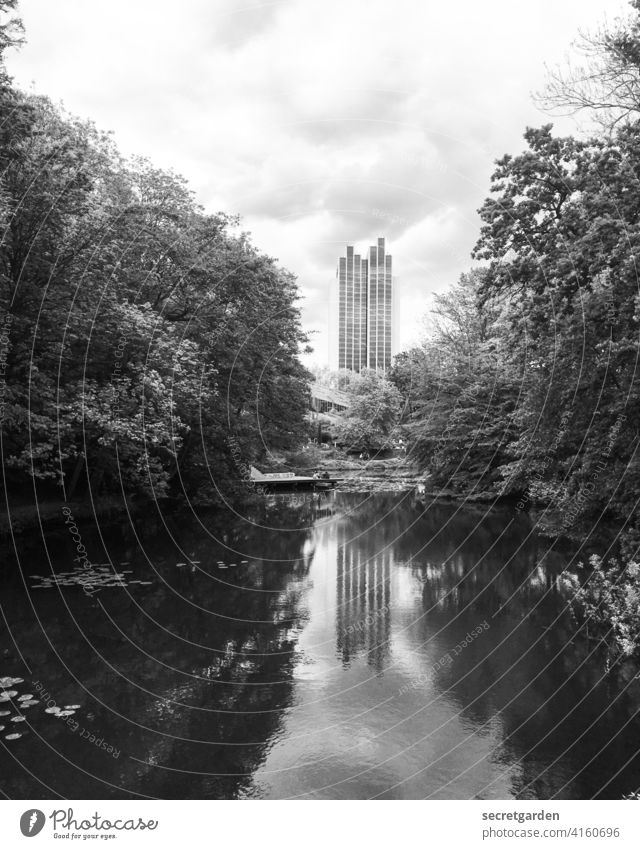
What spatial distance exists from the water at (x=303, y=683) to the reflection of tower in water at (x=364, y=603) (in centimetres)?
7

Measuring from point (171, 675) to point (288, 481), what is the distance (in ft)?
113

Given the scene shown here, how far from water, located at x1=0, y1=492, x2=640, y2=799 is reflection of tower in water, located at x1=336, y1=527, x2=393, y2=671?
7 centimetres

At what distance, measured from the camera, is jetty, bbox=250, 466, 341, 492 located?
4316cm

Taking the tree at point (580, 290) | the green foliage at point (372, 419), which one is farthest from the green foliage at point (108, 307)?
the green foliage at point (372, 419)

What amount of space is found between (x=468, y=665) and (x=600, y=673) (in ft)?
6.52

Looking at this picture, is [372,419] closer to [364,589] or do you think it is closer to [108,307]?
[108,307]

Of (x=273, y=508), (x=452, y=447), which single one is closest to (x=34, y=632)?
(x=273, y=508)

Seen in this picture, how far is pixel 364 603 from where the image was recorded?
14023mm

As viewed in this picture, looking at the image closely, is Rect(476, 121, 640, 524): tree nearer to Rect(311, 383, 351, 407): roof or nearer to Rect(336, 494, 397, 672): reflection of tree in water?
Rect(336, 494, 397, 672): reflection of tree in water

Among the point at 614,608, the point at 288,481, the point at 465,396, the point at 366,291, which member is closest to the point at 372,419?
the point at 288,481

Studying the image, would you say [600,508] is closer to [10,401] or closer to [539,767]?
[539,767]

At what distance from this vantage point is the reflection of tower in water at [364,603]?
11.0m

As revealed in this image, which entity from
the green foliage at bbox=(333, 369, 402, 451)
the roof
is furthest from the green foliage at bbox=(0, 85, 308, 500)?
the roof

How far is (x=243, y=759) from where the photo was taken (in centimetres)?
691
